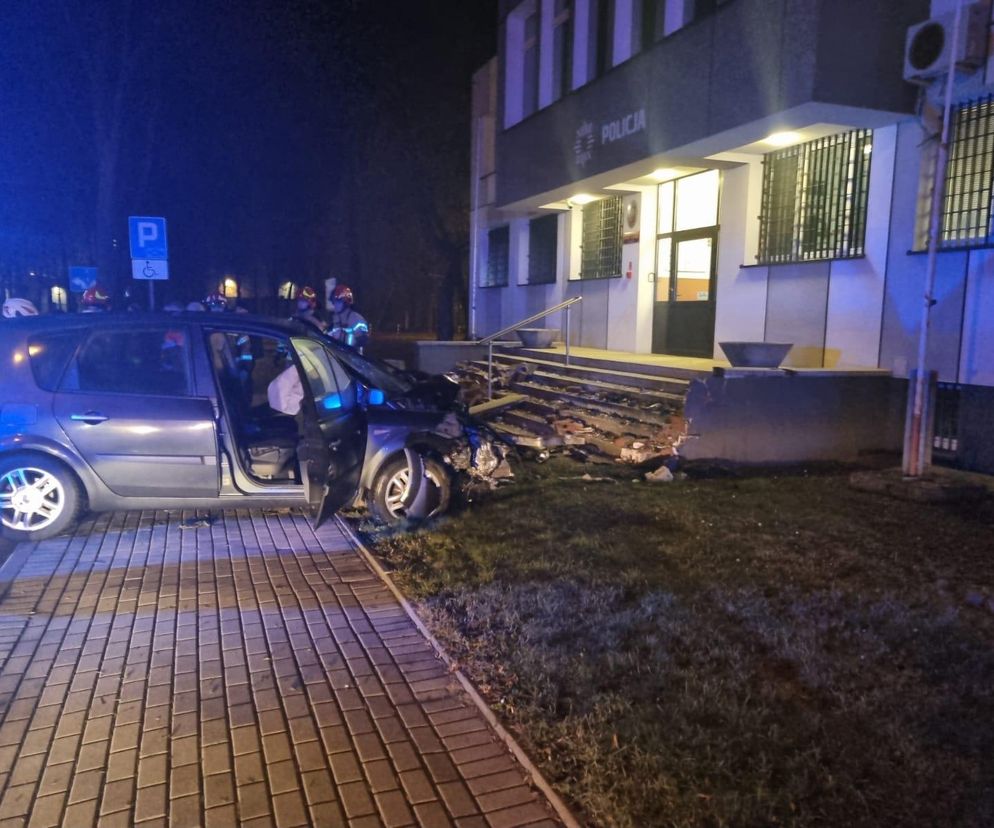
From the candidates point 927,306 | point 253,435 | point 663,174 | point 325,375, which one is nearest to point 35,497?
point 253,435

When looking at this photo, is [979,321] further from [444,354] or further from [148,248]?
[148,248]

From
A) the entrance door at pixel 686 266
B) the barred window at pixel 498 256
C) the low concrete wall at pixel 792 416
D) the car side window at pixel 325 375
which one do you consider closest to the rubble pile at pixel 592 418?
the low concrete wall at pixel 792 416

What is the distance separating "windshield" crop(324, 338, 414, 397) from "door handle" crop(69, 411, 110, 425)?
1971mm

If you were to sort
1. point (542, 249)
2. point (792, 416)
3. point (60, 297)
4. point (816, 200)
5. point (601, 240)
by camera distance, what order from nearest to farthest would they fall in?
point (792, 416)
point (816, 200)
point (601, 240)
point (542, 249)
point (60, 297)

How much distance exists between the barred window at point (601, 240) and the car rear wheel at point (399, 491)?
8.74 m

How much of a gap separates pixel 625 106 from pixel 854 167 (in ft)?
12.2

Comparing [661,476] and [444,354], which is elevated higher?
[444,354]

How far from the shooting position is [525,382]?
42.3 feet

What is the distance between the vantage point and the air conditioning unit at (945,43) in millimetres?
7492

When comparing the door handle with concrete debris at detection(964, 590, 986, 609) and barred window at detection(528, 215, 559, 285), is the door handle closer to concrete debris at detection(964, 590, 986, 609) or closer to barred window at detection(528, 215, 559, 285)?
concrete debris at detection(964, 590, 986, 609)

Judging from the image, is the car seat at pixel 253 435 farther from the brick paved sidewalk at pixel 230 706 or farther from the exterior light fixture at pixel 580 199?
the exterior light fixture at pixel 580 199

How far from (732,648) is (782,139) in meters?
7.89

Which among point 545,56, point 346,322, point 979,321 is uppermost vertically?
point 545,56

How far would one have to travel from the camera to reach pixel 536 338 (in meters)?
14.3
